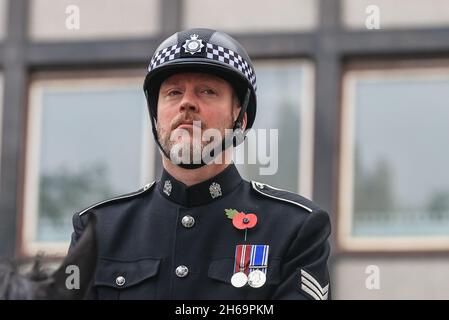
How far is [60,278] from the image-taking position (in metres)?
4.04

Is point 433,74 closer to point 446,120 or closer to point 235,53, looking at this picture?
point 446,120

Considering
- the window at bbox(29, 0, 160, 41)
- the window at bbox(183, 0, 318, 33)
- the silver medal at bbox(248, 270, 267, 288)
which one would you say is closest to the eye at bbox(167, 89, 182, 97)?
the silver medal at bbox(248, 270, 267, 288)

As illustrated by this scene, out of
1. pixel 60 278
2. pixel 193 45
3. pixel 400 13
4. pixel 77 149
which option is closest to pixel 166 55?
pixel 193 45

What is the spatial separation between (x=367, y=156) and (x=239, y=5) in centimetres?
135

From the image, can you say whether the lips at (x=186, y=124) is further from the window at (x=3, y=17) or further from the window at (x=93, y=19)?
the window at (x=3, y=17)

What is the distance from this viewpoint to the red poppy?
477cm

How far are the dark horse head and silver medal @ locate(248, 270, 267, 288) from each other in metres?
0.61

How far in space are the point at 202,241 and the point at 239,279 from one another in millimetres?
241

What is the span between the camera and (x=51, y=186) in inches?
397

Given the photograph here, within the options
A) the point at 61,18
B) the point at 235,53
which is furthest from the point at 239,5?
the point at 235,53

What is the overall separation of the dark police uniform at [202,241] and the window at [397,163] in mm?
4624

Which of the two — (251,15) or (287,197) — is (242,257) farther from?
(251,15)

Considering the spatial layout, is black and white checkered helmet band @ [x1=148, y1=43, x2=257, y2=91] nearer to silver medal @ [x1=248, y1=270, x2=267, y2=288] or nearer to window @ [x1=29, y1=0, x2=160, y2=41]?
silver medal @ [x1=248, y1=270, x2=267, y2=288]

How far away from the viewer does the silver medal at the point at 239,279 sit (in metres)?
4.59
